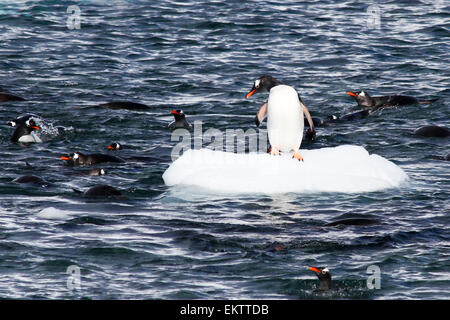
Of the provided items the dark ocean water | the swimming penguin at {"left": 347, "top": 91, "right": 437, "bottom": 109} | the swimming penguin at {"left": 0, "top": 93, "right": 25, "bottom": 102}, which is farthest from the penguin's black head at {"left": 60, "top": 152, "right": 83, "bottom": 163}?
the swimming penguin at {"left": 347, "top": 91, "right": 437, "bottom": 109}

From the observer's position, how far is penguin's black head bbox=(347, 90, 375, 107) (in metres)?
14.6

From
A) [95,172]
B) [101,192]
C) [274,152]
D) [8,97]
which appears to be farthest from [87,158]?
[8,97]

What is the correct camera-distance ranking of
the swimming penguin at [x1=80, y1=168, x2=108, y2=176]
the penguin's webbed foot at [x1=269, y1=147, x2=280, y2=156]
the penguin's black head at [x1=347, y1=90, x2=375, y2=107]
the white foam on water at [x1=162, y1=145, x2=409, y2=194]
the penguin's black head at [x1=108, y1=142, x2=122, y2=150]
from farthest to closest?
1. the penguin's black head at [x1=347, y1=90, x2=375, y2=107]
2. the penguin's black head at [x1=108, y1=142, x2=122, y2=150]
3. the swimming penguin at [x1=80, y1=168, x2=108, y2=176]
4. the penguin's webbed foot at [x1=269, y1=147, x2=280, y2=156]
5. the white foam on water at [x1=162, y1=145, x2=409, y2=194]

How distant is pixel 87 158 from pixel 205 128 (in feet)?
9.41

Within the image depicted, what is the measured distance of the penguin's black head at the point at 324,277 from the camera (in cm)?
741

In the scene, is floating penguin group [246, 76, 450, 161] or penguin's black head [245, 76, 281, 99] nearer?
floating penguin group [246, 76, 450, 161]

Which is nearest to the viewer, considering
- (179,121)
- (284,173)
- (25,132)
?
(284,173)

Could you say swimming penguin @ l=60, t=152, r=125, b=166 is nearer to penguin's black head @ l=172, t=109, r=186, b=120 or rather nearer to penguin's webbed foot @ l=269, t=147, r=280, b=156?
penguin's black head @ l=172, t=109, r=186, b=120

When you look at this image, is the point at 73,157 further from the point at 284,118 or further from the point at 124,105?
the point at 124,105

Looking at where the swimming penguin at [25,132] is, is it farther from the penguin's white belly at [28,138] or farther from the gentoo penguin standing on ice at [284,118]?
the gentoo penguin standing on ice at [284,118]

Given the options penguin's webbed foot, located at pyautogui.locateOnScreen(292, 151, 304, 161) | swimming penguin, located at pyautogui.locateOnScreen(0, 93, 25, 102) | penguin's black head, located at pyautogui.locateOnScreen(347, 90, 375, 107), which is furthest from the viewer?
swimming penguin, located at pyautogui.locateOnScreen(0, 93, 25, 102)

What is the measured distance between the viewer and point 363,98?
14.6 metres

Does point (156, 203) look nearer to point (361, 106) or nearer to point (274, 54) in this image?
point (361, 106)

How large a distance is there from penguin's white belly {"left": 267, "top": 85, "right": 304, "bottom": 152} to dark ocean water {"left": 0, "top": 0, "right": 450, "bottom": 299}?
124 centimetres
